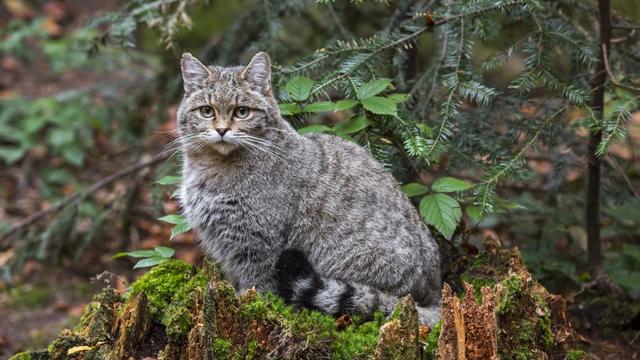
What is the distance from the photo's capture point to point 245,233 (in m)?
4.05

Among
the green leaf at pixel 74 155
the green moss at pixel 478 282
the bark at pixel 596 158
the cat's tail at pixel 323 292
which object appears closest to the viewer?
the cat's tail at pixel 323 292

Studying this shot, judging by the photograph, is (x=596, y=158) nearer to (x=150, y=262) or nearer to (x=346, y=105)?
(x=346, y=105)

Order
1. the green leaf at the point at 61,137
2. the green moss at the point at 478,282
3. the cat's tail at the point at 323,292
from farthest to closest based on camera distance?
the green leaf at the point at 61,137
the green moss at the point at 478,282
the cat's tail at the point at 323,292

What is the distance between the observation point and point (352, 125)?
454cm

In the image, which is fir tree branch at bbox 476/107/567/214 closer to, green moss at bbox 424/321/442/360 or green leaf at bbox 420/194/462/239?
green leaf at bbox 420/194/462/239

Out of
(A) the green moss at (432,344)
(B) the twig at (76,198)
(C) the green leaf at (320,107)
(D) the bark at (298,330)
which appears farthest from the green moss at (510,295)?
(B) the twig at (76,198)

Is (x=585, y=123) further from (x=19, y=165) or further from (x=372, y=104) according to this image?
(x=19, y=165)

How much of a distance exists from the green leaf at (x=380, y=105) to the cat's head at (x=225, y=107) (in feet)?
1.60

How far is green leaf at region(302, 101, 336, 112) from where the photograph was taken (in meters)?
4.40

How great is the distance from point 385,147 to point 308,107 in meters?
0.54

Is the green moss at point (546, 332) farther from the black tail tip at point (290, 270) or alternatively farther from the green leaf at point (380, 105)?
the green leaf at point (380, 105)

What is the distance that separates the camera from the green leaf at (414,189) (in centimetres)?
432

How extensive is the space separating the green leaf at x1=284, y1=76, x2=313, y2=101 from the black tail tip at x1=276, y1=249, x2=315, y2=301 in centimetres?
96

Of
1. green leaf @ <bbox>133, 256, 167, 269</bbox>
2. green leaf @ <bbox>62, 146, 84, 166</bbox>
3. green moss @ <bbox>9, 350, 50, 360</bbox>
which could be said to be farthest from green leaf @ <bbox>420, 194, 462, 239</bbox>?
green leaf @ <bbox>62, 146, 84, 166</bbox>
